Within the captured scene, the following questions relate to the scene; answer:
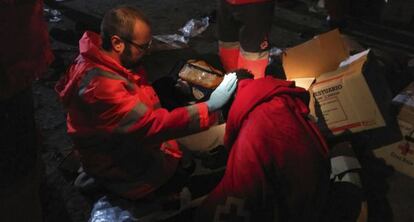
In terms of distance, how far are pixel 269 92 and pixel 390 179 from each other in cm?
155

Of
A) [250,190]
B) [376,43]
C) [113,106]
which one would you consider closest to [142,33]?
[113,106]

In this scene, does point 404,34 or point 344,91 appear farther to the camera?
point 404,34

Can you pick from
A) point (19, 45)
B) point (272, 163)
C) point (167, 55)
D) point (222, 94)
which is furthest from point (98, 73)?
point (167, 55)

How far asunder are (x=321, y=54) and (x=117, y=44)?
1875 mm

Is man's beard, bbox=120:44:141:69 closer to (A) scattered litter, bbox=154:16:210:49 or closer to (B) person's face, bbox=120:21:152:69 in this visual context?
(B) person's face, bbox=120:21:152:69

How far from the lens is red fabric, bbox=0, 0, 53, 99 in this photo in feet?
5.53

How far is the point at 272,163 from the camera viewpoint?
86.0 inches

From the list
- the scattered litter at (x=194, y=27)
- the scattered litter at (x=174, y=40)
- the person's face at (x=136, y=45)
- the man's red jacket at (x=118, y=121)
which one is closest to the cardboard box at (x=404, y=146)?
the man's red jacket at (x=118, y=121)

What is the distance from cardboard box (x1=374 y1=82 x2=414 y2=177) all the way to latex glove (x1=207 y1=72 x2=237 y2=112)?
4.44 feet

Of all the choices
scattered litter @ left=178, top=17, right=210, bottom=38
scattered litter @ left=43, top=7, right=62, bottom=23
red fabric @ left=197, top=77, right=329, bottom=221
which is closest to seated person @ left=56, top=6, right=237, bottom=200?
red fabric @ left=197, top=77, right=329, bottom=221

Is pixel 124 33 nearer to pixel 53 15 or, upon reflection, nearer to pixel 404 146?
pixel 404 146

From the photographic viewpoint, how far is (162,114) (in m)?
2.41

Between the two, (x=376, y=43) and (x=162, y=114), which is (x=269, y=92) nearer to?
(x=162, y=114)


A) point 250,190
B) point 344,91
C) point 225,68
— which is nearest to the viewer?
point 250,190
